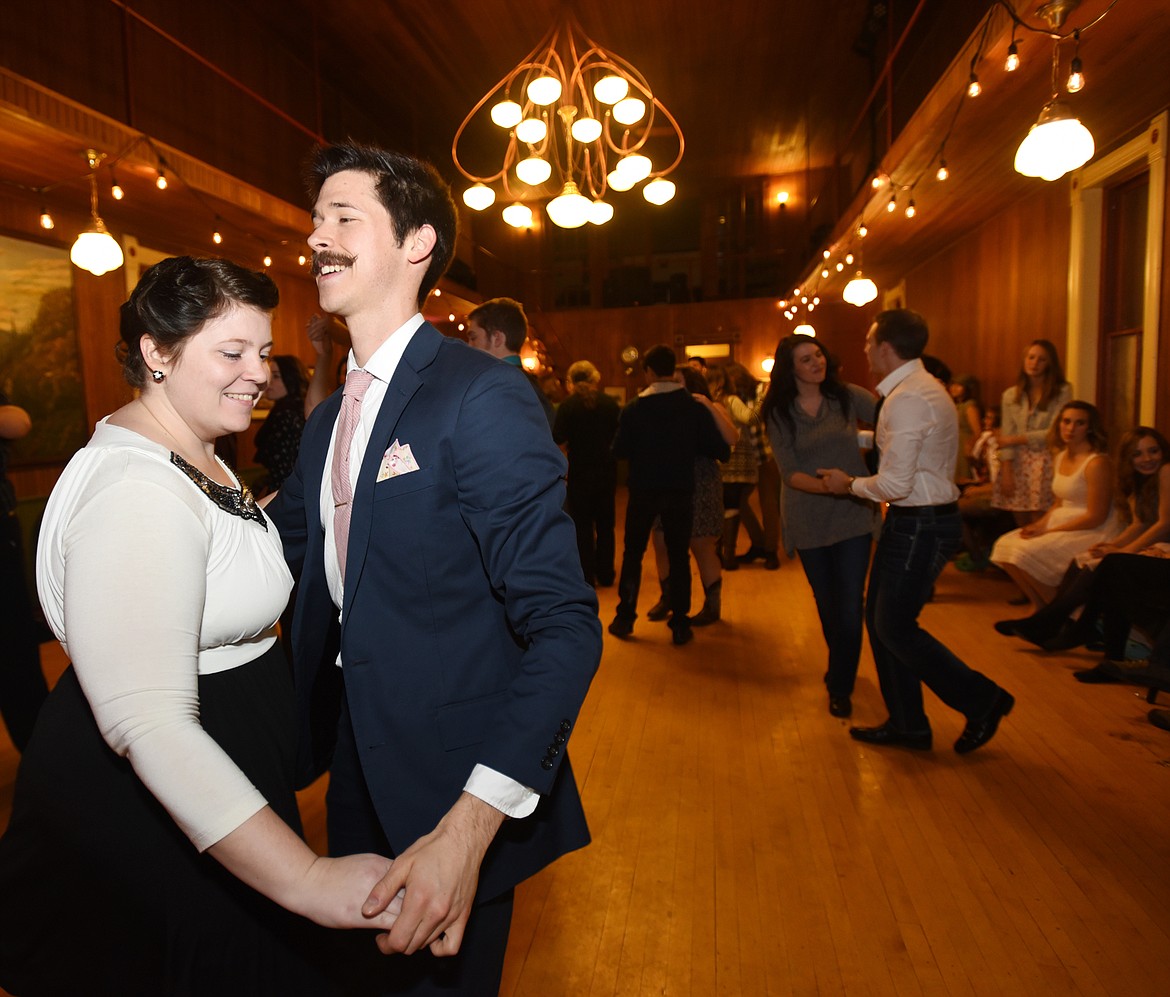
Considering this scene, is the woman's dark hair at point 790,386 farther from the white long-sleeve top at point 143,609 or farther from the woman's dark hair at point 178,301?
the white long-sleeve top at point 143,609

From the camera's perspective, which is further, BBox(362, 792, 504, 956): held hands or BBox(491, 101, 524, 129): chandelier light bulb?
BBox(491, 101, 524, 129): chandelier light bulb

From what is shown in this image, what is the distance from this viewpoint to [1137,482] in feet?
14.5

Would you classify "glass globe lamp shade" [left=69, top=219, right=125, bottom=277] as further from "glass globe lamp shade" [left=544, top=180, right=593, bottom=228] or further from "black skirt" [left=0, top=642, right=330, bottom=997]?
"black skirt" [left=0, top=642, right=330, bottom=997]

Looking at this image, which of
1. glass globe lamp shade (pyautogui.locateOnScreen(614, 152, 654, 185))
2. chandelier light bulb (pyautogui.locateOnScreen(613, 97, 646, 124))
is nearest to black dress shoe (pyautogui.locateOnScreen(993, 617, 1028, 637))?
glass globe lamp shade (pyautogui.locateOnScreen(614, 152, 654, 185))

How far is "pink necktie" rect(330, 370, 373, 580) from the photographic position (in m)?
1.23

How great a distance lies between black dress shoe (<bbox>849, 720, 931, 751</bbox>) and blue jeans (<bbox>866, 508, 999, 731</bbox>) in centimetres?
21

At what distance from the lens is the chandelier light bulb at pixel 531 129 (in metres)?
4.45

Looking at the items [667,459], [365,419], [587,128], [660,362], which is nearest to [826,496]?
[667,459]

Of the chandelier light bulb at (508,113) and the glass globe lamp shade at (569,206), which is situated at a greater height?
the chandelier light bulb at (508,113)

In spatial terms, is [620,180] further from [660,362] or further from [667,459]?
[667,459]

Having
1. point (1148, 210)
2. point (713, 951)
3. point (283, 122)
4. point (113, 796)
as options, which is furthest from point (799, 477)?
point (283, 122)

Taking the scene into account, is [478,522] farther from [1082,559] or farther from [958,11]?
[958,11]

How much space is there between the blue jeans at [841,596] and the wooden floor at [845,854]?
0.22 metres

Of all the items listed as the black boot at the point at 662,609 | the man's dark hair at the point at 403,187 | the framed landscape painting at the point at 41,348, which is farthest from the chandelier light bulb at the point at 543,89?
the framed landscape painting at the point at 41,348
